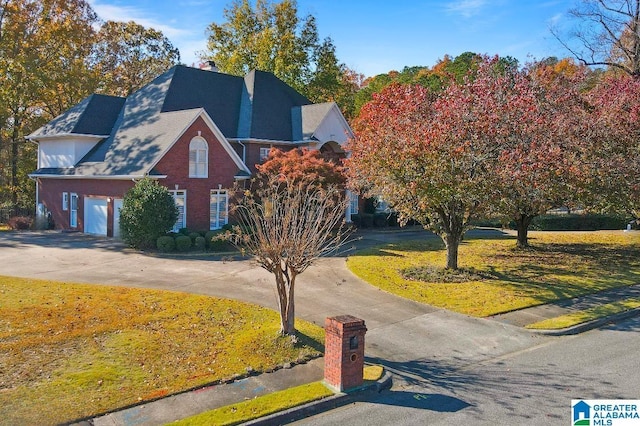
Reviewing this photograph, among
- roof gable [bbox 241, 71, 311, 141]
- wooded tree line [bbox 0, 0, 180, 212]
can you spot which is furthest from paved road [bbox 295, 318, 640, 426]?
wooded tree line [bbox 0, 0, 180, 212]

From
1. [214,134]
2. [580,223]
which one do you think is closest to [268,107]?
[214,134]

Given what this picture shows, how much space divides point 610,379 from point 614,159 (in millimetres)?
11978

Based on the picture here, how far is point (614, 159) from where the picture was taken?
19.2 metres

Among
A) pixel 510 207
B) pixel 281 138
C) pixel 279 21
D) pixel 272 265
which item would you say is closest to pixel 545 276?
pixel 510 207

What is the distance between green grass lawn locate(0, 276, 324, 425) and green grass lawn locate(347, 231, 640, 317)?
213 inches

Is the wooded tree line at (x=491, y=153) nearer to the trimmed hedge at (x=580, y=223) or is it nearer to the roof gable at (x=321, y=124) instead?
the roof gable at (x=321, y=124)

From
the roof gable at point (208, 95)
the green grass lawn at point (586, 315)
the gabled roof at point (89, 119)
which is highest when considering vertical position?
the roof gable at point (208, 95)

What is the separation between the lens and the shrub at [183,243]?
22.9m

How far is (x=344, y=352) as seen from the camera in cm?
908

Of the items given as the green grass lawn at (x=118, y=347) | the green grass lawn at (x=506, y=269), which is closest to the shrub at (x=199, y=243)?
the green grass lawn at (x=506, y=269)

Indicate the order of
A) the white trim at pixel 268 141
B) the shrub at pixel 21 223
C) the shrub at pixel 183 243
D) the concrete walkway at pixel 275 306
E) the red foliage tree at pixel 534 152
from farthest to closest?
the shrub at pixel 21 223
the white trim at pixel 268 141
the shrub at pixel 183 243
the red foliage tree at pixel 534 152
the concrete walkway at pixel 275 306

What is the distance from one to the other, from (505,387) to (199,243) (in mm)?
16609

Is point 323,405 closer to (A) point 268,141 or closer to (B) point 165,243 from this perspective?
(B) point 165,243

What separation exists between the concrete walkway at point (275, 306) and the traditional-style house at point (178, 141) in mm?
3891
